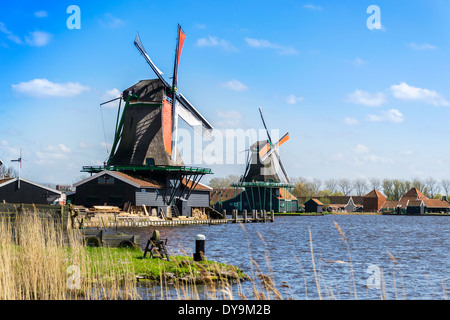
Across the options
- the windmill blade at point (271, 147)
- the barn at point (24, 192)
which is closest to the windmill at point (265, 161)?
the windmill blade at point (271, 147)

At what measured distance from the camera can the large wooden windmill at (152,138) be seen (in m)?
46.6

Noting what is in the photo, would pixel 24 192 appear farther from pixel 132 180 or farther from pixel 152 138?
pixel 152 138

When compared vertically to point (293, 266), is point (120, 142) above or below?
above

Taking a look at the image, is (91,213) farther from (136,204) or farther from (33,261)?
(33,261)

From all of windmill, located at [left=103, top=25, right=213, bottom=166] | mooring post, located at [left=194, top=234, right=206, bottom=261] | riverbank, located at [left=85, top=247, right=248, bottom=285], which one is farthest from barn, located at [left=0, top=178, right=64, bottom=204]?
mooring post, located at [left=194, top=234, right=206, bottom=261]

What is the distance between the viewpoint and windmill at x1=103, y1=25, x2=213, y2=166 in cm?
4697

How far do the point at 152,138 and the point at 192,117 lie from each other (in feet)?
18.0

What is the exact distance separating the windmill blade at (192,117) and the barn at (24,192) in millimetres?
16476

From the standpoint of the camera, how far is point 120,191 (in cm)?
4306

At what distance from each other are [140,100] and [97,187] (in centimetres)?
950

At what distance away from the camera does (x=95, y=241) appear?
59.5 ft

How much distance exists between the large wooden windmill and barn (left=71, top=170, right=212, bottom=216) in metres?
1.08

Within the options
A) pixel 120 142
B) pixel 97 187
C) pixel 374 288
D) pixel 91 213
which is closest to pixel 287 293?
pixel 374 288
